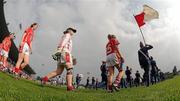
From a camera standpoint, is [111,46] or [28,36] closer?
[111,46]

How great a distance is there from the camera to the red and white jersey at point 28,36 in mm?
20469

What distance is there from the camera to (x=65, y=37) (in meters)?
17.7

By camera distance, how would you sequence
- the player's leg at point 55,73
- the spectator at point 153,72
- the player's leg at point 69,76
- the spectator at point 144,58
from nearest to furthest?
the player's leg at point 69,76 < the player's leg at point 55,73 < the spectator at point 144,58 < the spectator at point 153,72

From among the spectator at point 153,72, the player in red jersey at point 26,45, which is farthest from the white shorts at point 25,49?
the spectator at point 153,72

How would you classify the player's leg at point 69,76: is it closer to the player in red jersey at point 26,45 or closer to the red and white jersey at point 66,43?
the red and white jersey at point 66,43

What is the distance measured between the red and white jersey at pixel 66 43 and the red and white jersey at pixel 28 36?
3.07 m

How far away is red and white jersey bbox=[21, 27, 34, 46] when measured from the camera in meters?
20.5

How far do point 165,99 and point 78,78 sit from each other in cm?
2995

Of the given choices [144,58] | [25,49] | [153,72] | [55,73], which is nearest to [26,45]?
[25,49]

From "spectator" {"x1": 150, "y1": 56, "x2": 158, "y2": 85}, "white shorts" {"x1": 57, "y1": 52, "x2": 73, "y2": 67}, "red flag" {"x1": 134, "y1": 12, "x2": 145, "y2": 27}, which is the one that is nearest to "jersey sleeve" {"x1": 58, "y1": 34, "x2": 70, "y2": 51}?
"white shorts" {"x1": 57, "y1": 52, "x2": 73, "y2": 67}

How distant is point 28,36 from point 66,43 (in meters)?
3.31

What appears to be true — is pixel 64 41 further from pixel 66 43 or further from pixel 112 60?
pixel 112 60

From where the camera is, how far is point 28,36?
67.2 feet

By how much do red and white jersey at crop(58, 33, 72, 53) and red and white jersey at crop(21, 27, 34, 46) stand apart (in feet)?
10.1
